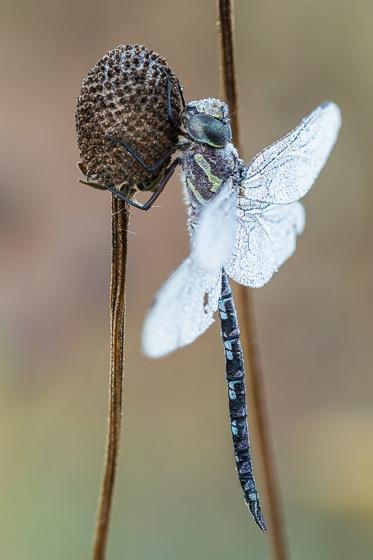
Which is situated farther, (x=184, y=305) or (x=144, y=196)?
(x=144, y=196)

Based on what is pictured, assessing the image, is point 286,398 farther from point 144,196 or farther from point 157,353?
point 157,353

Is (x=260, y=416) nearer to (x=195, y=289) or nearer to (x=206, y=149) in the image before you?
(x=195, y=289)

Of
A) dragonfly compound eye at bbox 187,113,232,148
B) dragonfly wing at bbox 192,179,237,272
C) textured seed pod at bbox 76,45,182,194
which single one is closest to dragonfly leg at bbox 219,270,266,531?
dragonfly wing at bbox 192,179,237,272

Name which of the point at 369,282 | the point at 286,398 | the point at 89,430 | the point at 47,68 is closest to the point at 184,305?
the point at 89,430

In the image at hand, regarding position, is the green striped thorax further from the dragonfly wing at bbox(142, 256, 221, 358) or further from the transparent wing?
the dragonfly wing at bbox(142, 256, 221, 358)

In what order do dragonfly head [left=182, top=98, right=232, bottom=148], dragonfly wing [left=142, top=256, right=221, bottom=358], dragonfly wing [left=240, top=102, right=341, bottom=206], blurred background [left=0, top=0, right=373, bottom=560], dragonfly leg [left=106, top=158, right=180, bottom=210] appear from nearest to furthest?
dragonfly wing [left=142, top=256, right=221, bottom=358] → dragonfly leg [left=106, top=158, right=180, bottom=210] → dragonfly head [left=182, top=98, right=232, bottom=148] → dragonfly wing [left=240, top=102, right=341, bottom=206] → blurred background [left=0, top=0, right=373, bottom=560]
